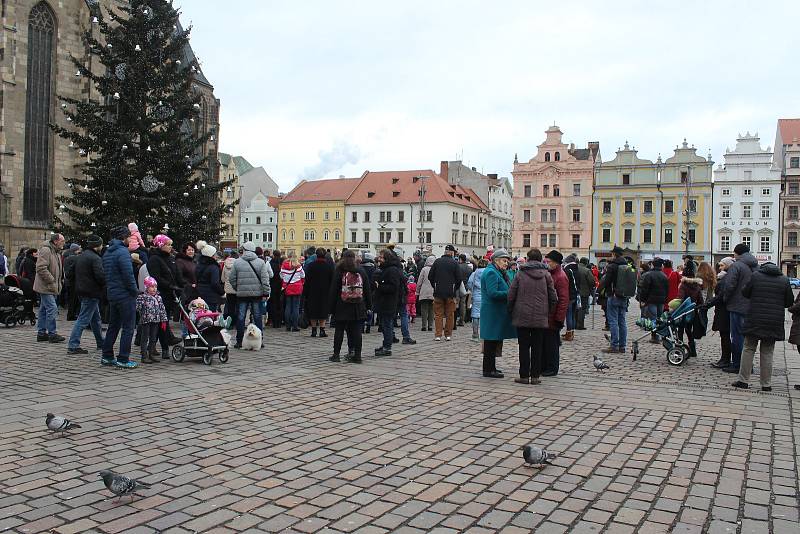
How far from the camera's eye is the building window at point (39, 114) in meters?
32.2

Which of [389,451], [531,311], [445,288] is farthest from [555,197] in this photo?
[389,451]

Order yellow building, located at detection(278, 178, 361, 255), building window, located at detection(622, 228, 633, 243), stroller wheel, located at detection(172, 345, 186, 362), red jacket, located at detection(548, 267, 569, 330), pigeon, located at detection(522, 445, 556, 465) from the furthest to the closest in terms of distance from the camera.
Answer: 1. yellow building, located at detection(278, 178, 361, 255)
2. building window, located at detection(622, 228, 633, 243)
3. stroller wheel, located at detection(172, 345, 186, 362)
4. red jacket, located at detection(548, 267, 569, 330)
5. pigeon, located at detection(522, 445, 556, 465)

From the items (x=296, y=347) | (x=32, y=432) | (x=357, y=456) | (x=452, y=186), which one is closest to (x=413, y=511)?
(x=357, y=456)

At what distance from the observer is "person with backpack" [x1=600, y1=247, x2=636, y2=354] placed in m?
→ 13.0

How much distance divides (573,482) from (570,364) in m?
6.62

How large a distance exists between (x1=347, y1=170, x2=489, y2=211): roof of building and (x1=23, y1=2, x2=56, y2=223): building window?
188 feet

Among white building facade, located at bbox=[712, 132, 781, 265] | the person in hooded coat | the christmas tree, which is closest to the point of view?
the person in hooded coat

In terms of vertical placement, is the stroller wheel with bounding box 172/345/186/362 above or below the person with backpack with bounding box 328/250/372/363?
below

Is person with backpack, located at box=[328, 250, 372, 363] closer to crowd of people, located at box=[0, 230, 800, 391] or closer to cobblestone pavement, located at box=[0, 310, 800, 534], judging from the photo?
crowd of people, located at box=[0, 230, 800, 391]

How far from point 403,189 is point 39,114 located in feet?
194

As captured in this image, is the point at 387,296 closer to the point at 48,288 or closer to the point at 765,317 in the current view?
the point at 765,317

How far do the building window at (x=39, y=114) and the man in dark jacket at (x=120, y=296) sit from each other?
2689 cm

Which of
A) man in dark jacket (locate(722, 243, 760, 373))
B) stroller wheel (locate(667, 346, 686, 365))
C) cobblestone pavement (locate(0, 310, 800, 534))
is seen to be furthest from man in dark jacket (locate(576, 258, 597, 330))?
cobblestone pavement (locate(0, 310, 800, 534))

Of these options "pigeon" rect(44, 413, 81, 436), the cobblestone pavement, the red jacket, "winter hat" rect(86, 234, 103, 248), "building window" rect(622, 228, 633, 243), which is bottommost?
the cobblestone pavement
